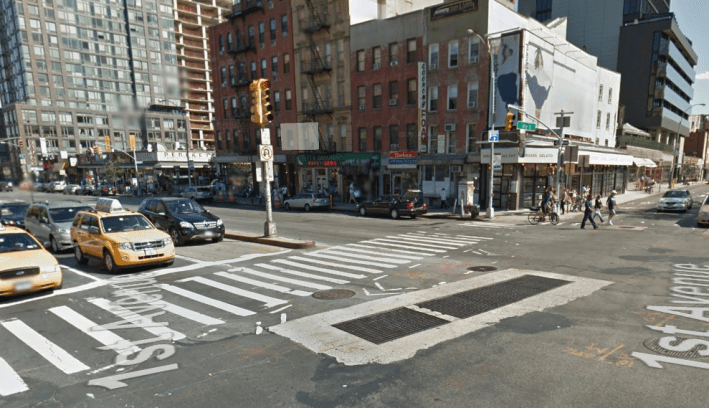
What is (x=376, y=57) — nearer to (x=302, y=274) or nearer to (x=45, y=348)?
(x=302, y=274)

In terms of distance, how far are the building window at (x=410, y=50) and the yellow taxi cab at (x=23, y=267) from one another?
2854 cm

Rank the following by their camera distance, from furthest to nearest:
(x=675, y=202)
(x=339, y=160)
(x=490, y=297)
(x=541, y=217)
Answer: (x=339, y=160)
(x=675, y=202)
(x=541, y=217)
(x=490, y=297)

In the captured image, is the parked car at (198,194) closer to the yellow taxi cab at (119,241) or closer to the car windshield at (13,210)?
the car windshield at (13,210)

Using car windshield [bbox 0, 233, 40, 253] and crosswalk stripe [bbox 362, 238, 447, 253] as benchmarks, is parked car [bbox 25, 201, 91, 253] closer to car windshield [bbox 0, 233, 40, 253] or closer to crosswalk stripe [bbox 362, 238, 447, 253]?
car windshield [bbox 0, 233, 40, 253]

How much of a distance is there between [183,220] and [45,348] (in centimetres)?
1003

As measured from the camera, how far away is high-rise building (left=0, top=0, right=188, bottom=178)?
83438 mm

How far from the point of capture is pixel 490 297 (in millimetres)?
9109

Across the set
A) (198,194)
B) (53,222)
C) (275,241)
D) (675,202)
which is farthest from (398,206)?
(198,194)

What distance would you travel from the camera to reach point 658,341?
6.52m

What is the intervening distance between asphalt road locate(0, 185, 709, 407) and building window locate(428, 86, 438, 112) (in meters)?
20.2

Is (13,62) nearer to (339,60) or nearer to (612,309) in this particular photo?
(339,60)

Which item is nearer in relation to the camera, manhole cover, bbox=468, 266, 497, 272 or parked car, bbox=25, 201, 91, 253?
manhole cover, bbox=468, 266, 497, 272

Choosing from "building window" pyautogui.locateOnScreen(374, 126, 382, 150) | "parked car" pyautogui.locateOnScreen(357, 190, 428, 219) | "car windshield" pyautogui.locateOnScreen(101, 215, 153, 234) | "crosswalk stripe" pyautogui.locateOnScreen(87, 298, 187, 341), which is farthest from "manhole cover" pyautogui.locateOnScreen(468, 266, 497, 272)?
"building window" pyautogui.locateOnScreen(374, 126, 382, 150)

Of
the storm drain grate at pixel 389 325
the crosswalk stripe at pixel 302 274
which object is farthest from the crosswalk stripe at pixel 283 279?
the storm drain grate at pixel 389 325
